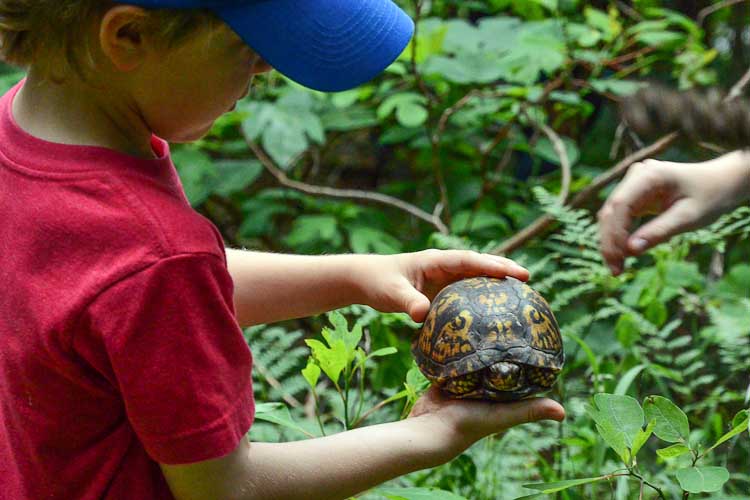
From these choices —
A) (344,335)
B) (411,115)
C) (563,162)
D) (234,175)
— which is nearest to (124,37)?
(344,335)

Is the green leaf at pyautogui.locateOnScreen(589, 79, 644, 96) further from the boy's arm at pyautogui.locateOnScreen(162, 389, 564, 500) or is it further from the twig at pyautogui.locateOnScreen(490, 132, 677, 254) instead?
the boy's arm at pyautogui.locateOnScreen(162, 389, 564, 500)

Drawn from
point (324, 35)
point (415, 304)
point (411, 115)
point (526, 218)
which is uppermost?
point (324, 35)

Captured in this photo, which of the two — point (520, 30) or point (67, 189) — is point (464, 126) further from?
point (67, 189)

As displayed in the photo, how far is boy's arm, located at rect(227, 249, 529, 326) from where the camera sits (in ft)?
4.89

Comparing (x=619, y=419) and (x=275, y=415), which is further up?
(x=619, y=419)

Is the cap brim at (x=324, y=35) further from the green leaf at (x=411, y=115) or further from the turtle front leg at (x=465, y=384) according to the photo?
the green leaf at (x=411, y=115)

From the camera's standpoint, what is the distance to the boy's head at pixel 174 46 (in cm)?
108

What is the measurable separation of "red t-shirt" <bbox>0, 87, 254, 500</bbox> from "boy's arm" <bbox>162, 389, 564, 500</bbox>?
54 mm

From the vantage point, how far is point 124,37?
108 centimetres

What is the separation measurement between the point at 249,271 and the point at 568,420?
4.38 feet

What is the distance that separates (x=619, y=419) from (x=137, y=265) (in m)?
0.75

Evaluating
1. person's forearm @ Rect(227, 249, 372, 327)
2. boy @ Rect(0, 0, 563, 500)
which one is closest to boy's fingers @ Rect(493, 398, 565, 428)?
boy @ Rect(0, 0, 563, 500)

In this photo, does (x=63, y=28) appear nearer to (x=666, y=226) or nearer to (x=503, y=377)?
(x=503, y=377)

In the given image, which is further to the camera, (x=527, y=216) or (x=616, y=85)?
(x=527, y=216)
